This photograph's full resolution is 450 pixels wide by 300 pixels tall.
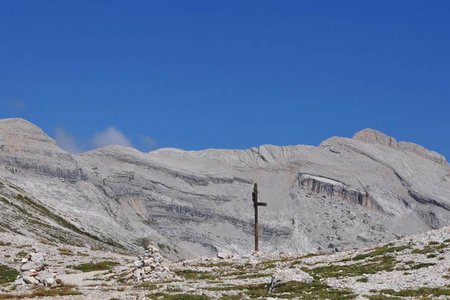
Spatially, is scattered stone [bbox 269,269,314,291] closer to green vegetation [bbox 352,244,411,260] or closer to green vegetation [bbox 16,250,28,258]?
green vegetation [bbox 352,244,411,260]

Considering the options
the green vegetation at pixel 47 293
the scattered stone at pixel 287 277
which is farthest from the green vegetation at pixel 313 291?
the green vegetation at pixel 47 293

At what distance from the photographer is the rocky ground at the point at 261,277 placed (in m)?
46.3

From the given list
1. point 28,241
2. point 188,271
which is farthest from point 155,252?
point 28,241

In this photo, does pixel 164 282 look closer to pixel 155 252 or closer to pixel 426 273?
pixel 155 252

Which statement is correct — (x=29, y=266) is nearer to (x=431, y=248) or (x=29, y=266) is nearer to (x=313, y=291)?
(x=313, y=291)

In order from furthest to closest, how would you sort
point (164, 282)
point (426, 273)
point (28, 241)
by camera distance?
point (28, 241) → point (164, 282) → point (426, 273)

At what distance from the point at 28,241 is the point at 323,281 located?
213 ft

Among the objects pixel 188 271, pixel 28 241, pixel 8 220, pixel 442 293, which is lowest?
pixel 442 293

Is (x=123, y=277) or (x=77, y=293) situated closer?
(x=77, y=293)

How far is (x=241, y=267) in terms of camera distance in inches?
2719

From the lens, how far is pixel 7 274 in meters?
73.5

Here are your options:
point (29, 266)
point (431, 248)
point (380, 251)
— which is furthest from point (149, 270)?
point (431, 248)

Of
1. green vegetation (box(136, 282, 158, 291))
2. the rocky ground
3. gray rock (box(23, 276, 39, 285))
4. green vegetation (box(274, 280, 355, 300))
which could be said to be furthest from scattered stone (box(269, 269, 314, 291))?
gray rock (box(23, 276, 39, 285))

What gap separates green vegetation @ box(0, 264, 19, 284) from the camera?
70.1 m
